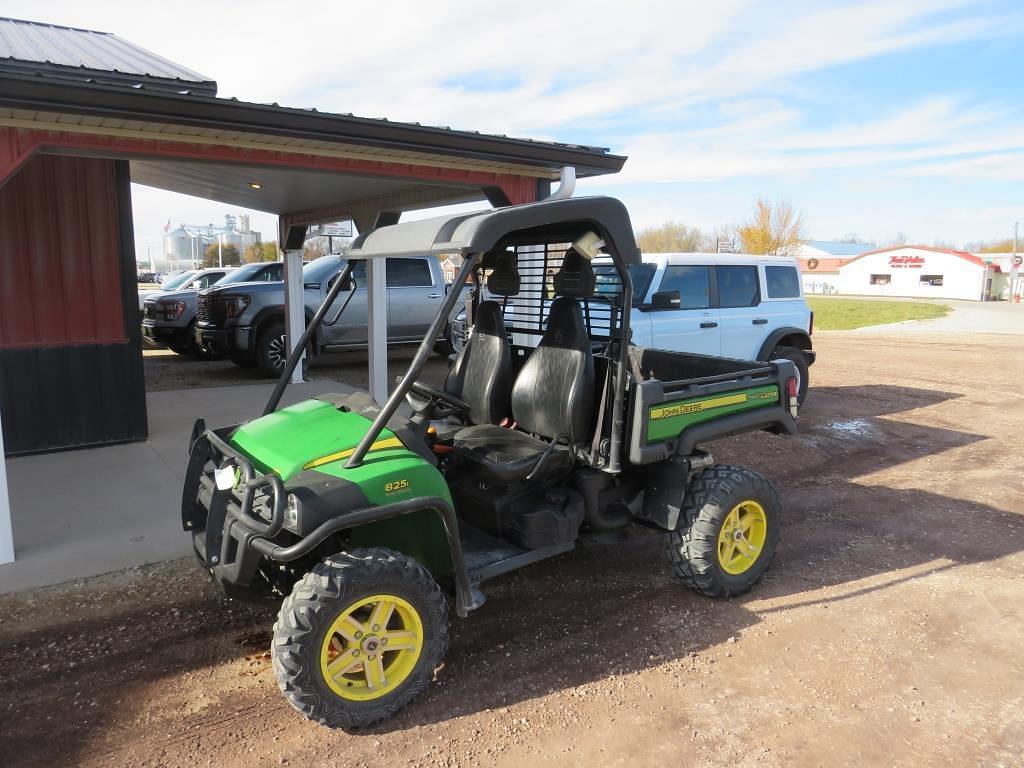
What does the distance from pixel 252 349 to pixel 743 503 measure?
9.17 m

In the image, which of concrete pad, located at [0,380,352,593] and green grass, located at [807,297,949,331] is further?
green grass, located at [807,297,949,331]

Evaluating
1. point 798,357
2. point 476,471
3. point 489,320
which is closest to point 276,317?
point 798,357

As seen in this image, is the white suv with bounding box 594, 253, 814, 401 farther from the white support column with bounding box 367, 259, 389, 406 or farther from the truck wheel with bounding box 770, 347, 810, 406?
the white support column with bounding box 367, 259, 389, 406

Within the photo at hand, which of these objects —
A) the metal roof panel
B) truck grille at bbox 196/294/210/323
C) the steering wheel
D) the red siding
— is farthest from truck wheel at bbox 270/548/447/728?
truck grille at bbox 196/294/210/323

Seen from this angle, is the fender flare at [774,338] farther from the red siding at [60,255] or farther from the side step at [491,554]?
the red siding at [60,255]

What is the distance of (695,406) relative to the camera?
4.00 metres

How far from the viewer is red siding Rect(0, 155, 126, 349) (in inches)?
266

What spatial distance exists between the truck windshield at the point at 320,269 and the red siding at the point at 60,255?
4468 millimetres

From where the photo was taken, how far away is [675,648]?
3598 mm

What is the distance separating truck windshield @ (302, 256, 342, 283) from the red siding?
14.7 feet

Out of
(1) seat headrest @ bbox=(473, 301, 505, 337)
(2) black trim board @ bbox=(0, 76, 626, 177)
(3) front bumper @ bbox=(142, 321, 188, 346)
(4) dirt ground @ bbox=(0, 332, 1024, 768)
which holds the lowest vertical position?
(4) dirt ground @ bbox=(0, 332, 1024, 768)

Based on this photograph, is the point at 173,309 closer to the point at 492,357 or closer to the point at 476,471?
the point at 492,357

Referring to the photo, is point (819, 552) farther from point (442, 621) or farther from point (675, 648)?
point (442, 621)

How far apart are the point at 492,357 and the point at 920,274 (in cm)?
6529
